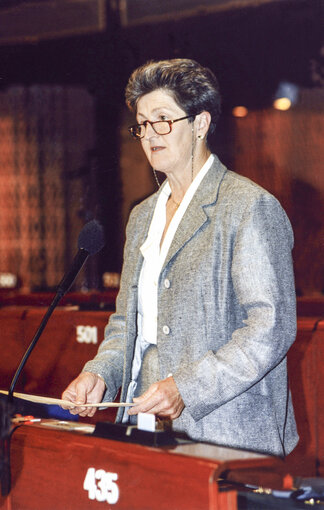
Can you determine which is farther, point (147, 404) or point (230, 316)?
point (230, 316)

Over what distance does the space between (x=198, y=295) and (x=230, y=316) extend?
0.09 metres

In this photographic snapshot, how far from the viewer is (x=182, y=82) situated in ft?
6.02

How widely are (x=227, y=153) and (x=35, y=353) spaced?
1.69 m

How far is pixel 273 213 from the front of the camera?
5.43ft

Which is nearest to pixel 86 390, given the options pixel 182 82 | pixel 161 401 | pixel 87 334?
pixel 161 401

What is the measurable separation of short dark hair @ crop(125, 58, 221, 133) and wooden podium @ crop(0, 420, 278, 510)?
873mm

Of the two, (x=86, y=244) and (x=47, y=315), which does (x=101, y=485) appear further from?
(x=86, y=244)

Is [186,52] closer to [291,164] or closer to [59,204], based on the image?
[291,164]

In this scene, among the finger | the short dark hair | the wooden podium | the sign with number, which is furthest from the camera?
the sign with number

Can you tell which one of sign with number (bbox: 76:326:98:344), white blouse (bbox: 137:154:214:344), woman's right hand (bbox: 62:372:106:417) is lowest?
woman's right hand (bbox: 62:372:106:417)

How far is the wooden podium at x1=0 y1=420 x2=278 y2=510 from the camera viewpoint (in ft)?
3.61

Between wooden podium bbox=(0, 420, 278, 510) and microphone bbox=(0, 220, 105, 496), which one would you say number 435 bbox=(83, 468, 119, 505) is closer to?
wooden podium bbox=(0, 420, 278, 510)

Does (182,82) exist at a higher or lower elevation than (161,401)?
higher

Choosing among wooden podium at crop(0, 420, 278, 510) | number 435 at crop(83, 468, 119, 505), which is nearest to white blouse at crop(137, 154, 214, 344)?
wooden podium at crop(0, 420, 278, 510)
